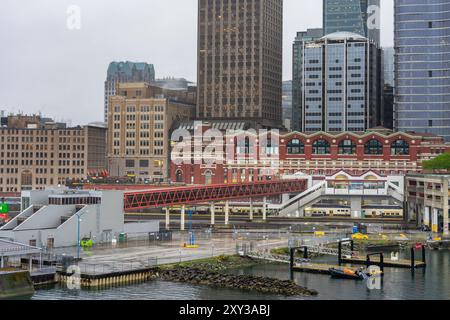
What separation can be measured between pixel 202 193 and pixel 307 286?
6037cm

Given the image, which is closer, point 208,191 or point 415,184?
point 208,191

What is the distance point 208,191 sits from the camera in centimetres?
15725

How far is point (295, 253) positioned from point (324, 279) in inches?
797

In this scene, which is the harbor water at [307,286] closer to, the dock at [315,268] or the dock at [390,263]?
the dock at [315,268]

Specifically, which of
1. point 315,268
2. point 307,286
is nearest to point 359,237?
point 315,268

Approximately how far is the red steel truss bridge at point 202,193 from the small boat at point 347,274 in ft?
132

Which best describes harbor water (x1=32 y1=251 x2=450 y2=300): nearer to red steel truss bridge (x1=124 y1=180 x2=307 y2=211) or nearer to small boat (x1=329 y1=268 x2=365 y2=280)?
small boat (x1=329 y1=268 x2=365 y2=280)

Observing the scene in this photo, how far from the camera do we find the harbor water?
8962cm

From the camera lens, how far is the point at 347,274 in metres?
103

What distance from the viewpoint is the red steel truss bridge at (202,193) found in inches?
5322

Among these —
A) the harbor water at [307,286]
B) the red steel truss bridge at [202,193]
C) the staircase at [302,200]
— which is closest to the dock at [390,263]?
the harbor water at [307,286]

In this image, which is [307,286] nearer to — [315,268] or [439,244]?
[315,268]
